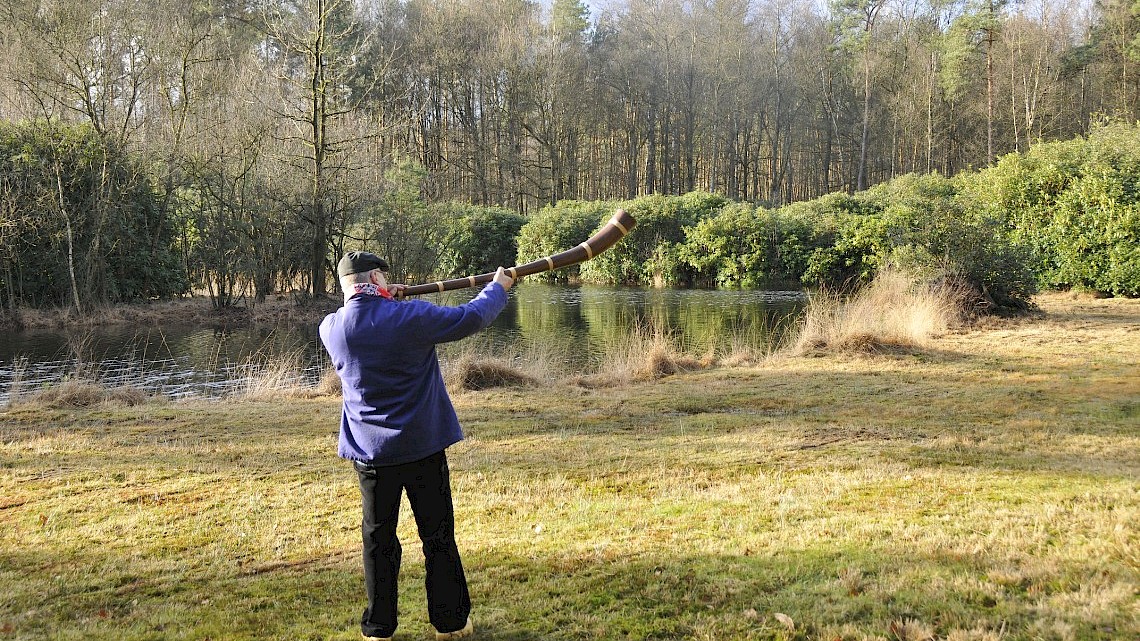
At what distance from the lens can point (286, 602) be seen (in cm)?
393

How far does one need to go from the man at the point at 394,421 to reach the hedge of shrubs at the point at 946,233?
1405 cm

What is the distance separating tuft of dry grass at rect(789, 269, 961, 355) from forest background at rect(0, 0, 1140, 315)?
84 centimetres

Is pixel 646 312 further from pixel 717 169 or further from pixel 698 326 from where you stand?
pixel 717 169

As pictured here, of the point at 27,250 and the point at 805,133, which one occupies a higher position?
the point at 805,133

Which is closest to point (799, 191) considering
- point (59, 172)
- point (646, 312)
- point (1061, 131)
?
point (1061, 131)

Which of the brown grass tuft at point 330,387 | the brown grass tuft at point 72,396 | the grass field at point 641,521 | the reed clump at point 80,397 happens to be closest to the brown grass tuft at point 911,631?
the grass field at point 641,521

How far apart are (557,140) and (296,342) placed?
2876cm

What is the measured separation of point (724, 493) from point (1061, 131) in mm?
44331

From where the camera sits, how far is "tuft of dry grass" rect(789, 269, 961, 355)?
1270 cm

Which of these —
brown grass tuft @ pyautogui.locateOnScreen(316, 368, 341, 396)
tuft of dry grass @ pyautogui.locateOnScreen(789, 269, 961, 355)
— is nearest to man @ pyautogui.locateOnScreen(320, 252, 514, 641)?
brown grass tuft @ pyautogui.locateOnScreen(316, 368, 341, 396)

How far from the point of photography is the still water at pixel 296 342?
45.4ft

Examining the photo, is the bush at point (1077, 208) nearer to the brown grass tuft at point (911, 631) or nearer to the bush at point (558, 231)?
the brown grass tuft at point (911, 631)

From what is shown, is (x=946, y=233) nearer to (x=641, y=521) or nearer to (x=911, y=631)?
(x=641, y=521)

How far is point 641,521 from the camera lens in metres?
4.94
